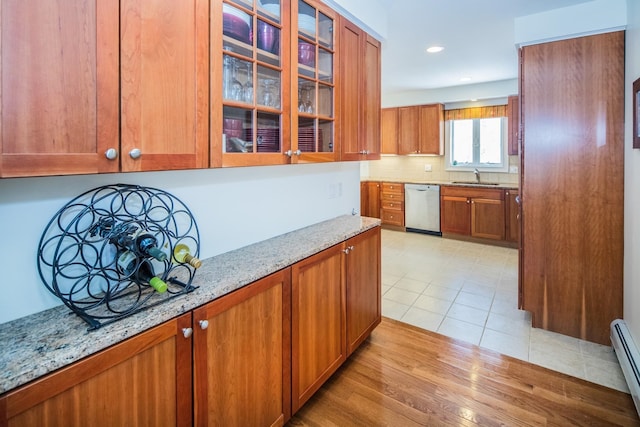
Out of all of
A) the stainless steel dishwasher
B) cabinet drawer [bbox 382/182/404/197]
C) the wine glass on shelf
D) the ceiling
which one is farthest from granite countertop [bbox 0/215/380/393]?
cabinet drawer [bbox 382/182/404/197]

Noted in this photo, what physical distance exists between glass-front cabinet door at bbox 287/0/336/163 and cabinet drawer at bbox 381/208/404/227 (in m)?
4.40

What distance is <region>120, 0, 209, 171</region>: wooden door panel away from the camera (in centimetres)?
111

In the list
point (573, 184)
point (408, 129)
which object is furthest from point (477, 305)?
point (408, 129)

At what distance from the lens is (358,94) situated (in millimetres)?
2400

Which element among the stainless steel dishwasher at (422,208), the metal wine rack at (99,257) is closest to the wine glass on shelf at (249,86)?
the metal wine rack at (99,257)

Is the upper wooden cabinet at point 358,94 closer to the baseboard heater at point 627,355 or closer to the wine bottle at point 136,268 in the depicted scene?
the wine bottle at point 136,268

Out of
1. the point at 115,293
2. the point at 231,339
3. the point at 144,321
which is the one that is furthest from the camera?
the point at 231,339

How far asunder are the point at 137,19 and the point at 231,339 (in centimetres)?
116

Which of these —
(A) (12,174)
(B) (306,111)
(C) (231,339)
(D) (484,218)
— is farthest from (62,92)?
(D) (484,218)

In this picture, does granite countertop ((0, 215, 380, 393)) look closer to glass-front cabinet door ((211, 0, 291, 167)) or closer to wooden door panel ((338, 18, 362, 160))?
glass-front cabinet door ((211, 0, 291, 167))

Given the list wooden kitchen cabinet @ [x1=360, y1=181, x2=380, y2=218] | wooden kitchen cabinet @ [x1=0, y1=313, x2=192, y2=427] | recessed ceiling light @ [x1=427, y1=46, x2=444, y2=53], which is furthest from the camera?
wooden kitchen cabinet @ [x1=360, y1=181, x2=380, y2=218]

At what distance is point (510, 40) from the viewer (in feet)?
11.5

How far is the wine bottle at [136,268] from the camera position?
1161 millimetres

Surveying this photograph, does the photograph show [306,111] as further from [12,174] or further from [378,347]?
[378,347]
